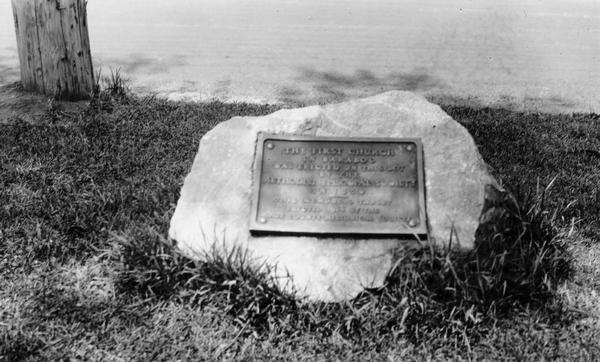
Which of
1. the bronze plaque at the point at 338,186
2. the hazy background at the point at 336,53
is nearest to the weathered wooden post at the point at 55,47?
the hazy background at the point at 336,53

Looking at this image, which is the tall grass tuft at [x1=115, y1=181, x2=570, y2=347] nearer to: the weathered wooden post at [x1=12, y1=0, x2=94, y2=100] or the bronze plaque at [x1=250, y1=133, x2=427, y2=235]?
the bronze plaque at [x1=250, y1=133, x2=427, y2=235]

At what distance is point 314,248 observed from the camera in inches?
128

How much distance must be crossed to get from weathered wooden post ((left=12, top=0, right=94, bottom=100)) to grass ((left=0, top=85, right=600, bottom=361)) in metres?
1.69

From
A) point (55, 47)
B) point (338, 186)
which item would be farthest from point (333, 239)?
point (55, 47)

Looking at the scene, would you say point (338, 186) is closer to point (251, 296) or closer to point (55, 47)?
point (251, 296)

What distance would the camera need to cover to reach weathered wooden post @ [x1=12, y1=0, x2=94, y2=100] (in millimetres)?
5223

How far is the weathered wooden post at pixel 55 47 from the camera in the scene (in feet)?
17.1

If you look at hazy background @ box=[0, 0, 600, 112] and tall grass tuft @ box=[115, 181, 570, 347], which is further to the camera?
hazy background @ box=[0, 0, 600, 112]

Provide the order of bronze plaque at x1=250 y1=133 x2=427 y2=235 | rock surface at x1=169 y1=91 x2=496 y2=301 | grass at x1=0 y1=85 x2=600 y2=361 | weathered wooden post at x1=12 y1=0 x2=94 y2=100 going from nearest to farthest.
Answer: grass at x1=0 y1=85 x2=600 y2=361
rock surface at x1=169 y1=91 x2=496 y2=301
bronze plaque at x1=250 y1=133 x2=427 y2=235
weathered wooden post at x1=12 y1=0 x2=94 y2=100

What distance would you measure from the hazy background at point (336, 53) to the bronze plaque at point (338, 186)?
232 cm

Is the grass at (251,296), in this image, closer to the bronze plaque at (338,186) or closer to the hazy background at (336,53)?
the bronze plaque at (338,186)

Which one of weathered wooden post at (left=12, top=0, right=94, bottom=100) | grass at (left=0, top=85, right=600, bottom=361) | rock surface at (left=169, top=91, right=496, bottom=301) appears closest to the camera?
grass at (left=0, top=85, right=600, bottom=361)

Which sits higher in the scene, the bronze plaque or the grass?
the bronze plaque

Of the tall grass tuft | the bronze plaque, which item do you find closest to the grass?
the tall grass tuft
